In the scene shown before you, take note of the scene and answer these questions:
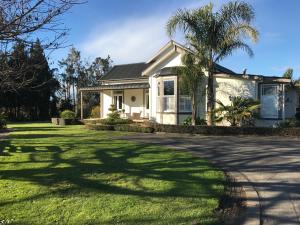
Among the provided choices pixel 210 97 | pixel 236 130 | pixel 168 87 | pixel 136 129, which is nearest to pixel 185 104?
pixel 168 87

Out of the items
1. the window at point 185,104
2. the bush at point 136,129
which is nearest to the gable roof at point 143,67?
the window at point 185,104

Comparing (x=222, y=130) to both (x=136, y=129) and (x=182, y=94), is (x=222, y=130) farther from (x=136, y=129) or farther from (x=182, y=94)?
(x=182, y=94)

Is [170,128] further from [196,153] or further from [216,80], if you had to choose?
[196,153]

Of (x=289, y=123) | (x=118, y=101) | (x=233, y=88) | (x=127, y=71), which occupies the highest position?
(x=127, y=71)

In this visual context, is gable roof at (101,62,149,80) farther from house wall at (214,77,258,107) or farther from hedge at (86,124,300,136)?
hedge at (86,124,300,136)

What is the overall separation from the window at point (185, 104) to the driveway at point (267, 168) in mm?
9616

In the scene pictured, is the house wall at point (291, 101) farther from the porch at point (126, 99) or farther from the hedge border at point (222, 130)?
the porch at point (126, 99)

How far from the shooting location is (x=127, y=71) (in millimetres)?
39406

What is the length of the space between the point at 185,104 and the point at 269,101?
536cm

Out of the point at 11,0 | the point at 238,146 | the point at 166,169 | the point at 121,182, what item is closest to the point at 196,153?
the point at 238,146

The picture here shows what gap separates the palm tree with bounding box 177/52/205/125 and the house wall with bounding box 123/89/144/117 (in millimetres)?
10504

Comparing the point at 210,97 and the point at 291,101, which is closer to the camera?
the point at 210,97

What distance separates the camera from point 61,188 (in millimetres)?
8422

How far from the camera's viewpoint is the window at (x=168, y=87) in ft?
91.1
